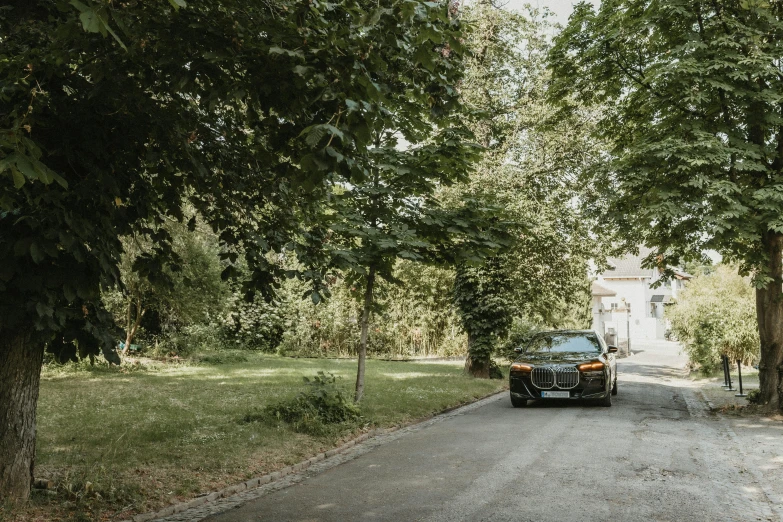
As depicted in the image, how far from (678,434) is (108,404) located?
1060cm

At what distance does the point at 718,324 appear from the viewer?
79.9ft

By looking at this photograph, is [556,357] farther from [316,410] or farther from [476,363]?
[476,363]

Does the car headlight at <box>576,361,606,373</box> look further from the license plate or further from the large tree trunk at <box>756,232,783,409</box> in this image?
the large tree trunk at <box>756,232,783,409</box>

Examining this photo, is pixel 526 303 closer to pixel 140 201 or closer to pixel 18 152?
pixel 140 201

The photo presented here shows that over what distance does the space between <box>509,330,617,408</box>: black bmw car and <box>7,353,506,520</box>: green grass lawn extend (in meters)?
1.87

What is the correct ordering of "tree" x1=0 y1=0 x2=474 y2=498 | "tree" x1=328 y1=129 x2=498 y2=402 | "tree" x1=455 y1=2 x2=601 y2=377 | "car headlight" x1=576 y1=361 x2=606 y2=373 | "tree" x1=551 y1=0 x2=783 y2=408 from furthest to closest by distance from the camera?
"tree" x1=455 y1=2 x2=601 y2=377 → "car headlight" x1=576 y1=361 x2=606 y2=373 → "tree" x1=551 y1=0 x2=783 y2=408 → "tree" x1=328 y1=129 x2=498 y2=402 → "tree" x1=0 y1=0 x2=474 y2=498

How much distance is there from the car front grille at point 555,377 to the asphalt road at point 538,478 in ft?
5.71

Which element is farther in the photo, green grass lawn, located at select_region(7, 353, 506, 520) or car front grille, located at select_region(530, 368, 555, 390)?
car front grille, located at select_region(530, 368, 555, 390)

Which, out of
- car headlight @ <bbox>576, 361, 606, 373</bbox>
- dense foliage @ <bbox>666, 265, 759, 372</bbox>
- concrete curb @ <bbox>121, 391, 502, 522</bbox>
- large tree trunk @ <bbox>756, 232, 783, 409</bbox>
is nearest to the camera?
concrete curb @ <bbox>121, 391, 502, 522</bbox>

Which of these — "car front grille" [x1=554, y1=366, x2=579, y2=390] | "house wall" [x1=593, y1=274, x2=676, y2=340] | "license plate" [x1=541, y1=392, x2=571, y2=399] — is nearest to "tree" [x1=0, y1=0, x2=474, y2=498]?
"car front grille" [x1=554, y1=366, x2=579, y2=390]

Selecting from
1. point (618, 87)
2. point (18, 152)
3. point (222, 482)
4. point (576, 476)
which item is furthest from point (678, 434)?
point (18, 152)

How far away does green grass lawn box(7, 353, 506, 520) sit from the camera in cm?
639

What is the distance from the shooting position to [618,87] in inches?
614

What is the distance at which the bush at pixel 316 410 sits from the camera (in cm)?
1008
